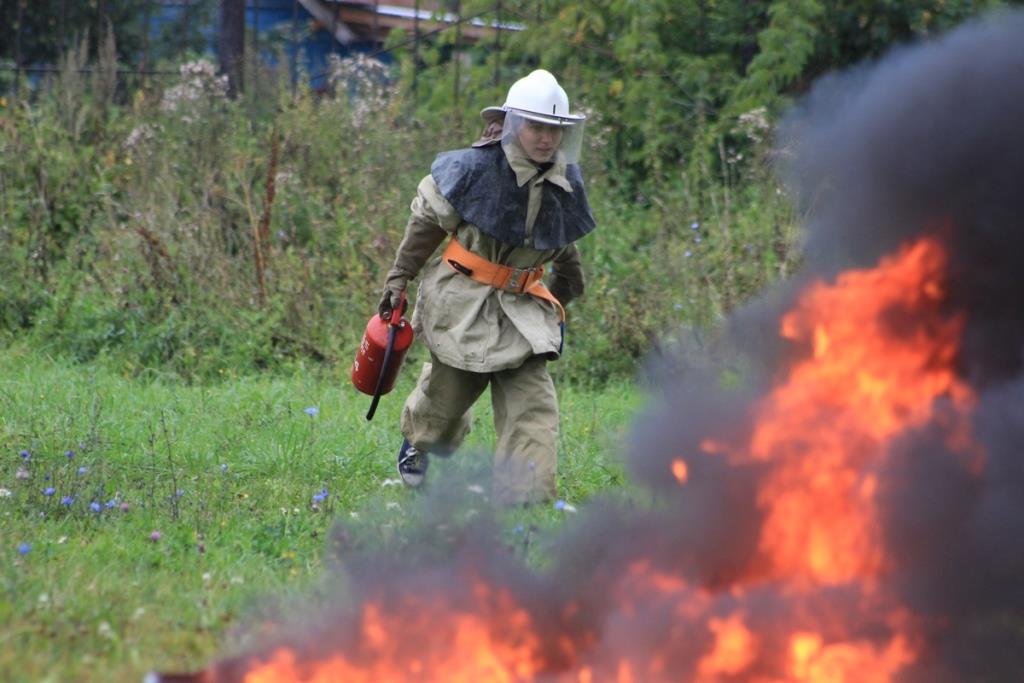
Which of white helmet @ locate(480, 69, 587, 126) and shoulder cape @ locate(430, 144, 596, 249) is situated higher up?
white helmet @ locate(480, 69, 587, 126)

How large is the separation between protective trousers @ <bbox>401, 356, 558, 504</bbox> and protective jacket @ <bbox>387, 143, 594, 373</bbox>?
13cm

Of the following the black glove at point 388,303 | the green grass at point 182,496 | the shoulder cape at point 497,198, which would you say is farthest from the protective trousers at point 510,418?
the shoulder cape at point 497,198

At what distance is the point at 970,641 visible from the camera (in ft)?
10.2

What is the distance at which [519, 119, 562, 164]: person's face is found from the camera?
5.02 m

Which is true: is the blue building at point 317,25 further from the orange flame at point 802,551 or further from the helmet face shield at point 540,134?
the orange flame at point 802,551

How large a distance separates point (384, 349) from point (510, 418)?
1.88 ft

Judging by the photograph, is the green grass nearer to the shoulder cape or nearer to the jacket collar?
the shoulder cape

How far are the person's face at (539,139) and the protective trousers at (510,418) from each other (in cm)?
81

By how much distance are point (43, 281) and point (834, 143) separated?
6532 mm

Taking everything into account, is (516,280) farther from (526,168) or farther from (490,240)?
(526,168)

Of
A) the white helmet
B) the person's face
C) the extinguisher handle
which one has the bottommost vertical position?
the extinguisher handle

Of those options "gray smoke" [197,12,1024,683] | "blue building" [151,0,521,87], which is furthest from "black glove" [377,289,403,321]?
"blue building" [151,0,521,87]

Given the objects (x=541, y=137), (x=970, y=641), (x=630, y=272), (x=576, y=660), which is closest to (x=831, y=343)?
(x=970, y=641)

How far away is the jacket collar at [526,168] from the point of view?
505cm
